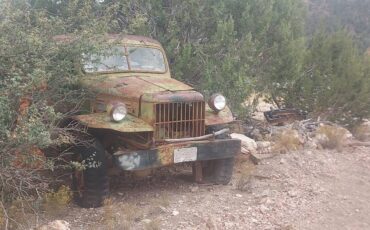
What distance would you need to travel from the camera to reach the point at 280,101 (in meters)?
12.1

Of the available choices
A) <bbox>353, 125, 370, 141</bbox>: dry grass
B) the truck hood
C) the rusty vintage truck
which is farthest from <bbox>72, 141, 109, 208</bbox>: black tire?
<bbox>353, 125, 370, 141</bbox>: dry grass

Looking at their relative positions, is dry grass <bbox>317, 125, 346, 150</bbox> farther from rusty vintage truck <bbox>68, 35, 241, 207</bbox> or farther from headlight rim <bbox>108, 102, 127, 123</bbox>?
headlight rim <bbox>108, 102, 127, 123</bbox>

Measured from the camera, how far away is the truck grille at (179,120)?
248 inches

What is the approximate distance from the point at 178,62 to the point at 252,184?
158 inches

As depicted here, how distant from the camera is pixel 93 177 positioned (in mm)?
6133

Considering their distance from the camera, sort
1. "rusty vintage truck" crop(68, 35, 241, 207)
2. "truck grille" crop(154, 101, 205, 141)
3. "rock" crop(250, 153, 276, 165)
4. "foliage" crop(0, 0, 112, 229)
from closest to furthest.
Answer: "foliage" crop(0, 0, 112, 229) < "rusty vintage truck" crop(68, 35, 241, 207) < "truck grille" crop(154, 101, 205, 141) < "rock" crop(250, 153, 276, 165)

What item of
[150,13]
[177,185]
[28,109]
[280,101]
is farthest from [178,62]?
[28,109]

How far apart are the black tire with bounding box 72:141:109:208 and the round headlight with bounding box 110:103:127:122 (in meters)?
0.44

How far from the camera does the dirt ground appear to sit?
560 cm

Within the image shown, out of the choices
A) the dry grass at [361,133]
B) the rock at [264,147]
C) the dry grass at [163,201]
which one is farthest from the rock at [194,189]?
the dry grass at [361,133]

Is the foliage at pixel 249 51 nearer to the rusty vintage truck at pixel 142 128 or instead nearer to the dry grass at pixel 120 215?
the rusty vintage truck at pixel 142 128

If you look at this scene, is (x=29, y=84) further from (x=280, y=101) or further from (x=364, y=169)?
(x=280, y=101)

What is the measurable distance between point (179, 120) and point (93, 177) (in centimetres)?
127

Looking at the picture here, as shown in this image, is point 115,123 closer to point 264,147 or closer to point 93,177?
point 93,177
